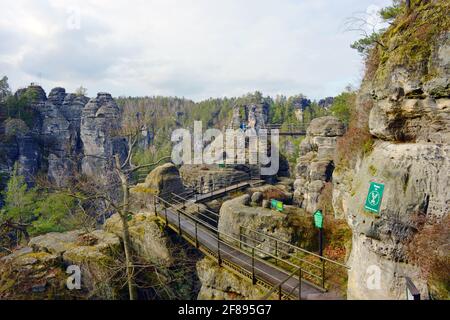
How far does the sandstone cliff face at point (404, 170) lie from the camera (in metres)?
4.93

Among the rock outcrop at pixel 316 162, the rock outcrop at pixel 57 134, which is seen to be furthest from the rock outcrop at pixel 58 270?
the rock outcrop at pixel 57 134

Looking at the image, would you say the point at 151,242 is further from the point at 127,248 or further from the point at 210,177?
the point at 210,177

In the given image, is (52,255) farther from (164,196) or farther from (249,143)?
(249,143)

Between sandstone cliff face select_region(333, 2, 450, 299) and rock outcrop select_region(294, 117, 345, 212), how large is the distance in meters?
10.1

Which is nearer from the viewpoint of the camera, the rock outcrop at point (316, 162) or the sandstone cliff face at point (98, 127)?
the rock outcrop at point (316, 162)

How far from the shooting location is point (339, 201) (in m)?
10.8

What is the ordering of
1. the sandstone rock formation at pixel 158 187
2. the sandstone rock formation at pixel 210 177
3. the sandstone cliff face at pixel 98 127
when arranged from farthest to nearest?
the sandstone cliff face at pixel 98 127
the sandstone rock formation at pixel 210 177
the sandstone rock formation at pixel 158 187

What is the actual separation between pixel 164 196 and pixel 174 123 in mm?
89356

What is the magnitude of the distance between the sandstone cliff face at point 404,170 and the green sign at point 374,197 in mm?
105

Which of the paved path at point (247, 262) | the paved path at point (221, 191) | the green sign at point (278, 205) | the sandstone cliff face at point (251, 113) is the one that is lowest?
the paved path at point (247, 262)

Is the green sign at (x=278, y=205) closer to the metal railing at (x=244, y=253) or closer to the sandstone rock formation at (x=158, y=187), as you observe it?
the metal railing at (x=244, y=253)

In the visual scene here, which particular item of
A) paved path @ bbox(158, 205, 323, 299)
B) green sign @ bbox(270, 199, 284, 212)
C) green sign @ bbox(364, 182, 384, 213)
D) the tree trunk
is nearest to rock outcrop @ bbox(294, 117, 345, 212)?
green sign @ bbox(270, 199, 284, 212)

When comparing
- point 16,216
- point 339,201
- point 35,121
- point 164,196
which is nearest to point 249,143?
point 164,196
